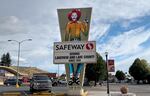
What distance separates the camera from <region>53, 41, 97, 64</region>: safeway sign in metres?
30.1

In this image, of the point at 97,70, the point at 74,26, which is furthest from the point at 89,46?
the point at 97,70

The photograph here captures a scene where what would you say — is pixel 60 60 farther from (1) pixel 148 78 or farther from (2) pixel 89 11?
(1) pixel 148 78

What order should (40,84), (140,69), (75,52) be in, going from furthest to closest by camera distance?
(140,69) < (40,84) < (75,52)

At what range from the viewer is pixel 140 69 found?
13500 centimetres

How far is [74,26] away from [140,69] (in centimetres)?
10687

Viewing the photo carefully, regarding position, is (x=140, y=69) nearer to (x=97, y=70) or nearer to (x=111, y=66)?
(x=97, y=70)

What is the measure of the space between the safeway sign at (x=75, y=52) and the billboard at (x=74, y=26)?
3.27 feet

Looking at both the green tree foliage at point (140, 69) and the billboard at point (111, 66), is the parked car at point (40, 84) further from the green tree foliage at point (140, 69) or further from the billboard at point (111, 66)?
the green tree foliage at point (140, 69)

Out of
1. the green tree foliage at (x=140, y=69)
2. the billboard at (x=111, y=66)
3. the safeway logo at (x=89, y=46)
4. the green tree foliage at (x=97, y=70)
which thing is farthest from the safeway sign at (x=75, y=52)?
the green tree foliage at (x=140, y=69)

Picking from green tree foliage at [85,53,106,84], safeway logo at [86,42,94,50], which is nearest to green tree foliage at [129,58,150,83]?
green tree foliage at [85,53,106,84]

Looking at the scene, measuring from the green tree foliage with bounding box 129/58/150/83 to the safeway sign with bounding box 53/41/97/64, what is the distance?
345 feet

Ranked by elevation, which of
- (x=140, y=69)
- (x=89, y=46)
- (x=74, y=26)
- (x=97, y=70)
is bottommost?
(x=89, y=46)

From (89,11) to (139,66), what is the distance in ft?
350

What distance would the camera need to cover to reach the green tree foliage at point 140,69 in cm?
13375
